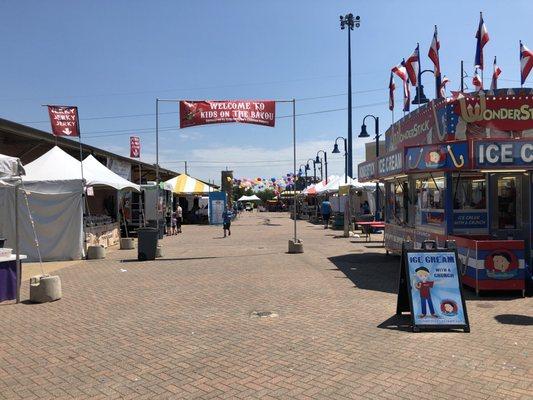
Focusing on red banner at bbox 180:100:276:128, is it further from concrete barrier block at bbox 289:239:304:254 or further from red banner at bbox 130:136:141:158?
red banner at bbox 130:136:141:158

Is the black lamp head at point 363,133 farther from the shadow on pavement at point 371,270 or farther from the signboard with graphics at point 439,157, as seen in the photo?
the signboard with graphics at point 439,157

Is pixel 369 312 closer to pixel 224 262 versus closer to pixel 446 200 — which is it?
pixel 446 200

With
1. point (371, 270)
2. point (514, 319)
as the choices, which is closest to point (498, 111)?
point (371, 270)

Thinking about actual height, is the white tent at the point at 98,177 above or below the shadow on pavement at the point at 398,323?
above

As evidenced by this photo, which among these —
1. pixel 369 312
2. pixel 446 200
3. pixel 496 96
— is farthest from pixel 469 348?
pixel 496 96

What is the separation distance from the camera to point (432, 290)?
281 inches

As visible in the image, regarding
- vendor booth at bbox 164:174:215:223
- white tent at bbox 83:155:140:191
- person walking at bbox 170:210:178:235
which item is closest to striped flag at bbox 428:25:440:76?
white tent at bbox 83:155:140:191

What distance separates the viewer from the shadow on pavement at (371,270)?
10266 mm

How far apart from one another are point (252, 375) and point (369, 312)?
3.25m

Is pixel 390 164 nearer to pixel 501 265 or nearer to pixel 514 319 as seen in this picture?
pixel 501 265

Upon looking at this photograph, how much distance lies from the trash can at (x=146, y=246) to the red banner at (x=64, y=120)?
12.2 feet

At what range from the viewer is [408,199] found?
13844mm

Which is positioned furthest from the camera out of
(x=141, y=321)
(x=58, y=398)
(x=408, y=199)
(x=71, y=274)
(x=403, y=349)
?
(x=408, y=199)

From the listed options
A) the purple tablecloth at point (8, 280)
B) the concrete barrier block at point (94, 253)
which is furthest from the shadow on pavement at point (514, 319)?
the concrete barrier block at point (94, 253)
